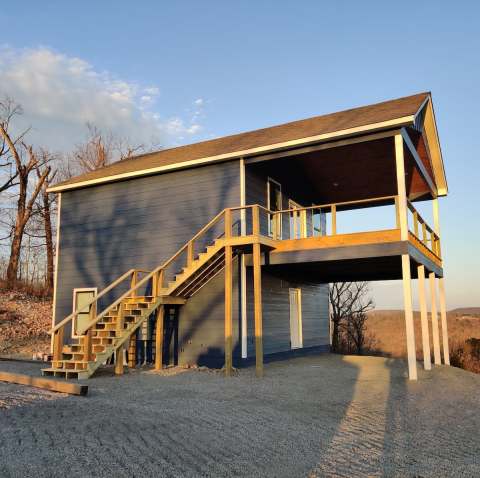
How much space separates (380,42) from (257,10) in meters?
4.18

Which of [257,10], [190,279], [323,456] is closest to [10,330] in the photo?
[190,279]

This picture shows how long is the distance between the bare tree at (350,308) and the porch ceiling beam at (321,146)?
68.2 feet

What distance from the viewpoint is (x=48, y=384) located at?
8.95 m

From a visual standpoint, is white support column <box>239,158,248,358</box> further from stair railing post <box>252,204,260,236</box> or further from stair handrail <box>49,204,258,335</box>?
stair railing post <box>252,204,260,236</box>

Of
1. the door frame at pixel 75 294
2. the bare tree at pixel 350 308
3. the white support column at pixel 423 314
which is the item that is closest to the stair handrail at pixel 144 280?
the door frame at pixel 75 294

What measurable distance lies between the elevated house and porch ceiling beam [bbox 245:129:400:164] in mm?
30

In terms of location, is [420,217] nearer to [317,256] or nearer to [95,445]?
[317,256]

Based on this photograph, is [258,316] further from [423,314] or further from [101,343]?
[423,314]

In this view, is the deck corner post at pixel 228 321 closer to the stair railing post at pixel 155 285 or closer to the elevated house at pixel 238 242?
the elevated house at pixel 238 242

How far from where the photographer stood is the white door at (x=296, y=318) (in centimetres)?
1756

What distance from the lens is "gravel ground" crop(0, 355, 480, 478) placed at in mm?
4824

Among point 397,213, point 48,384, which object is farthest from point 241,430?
point 397,213

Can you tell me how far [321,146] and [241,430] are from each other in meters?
8.63

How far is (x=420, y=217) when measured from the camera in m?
14.1
